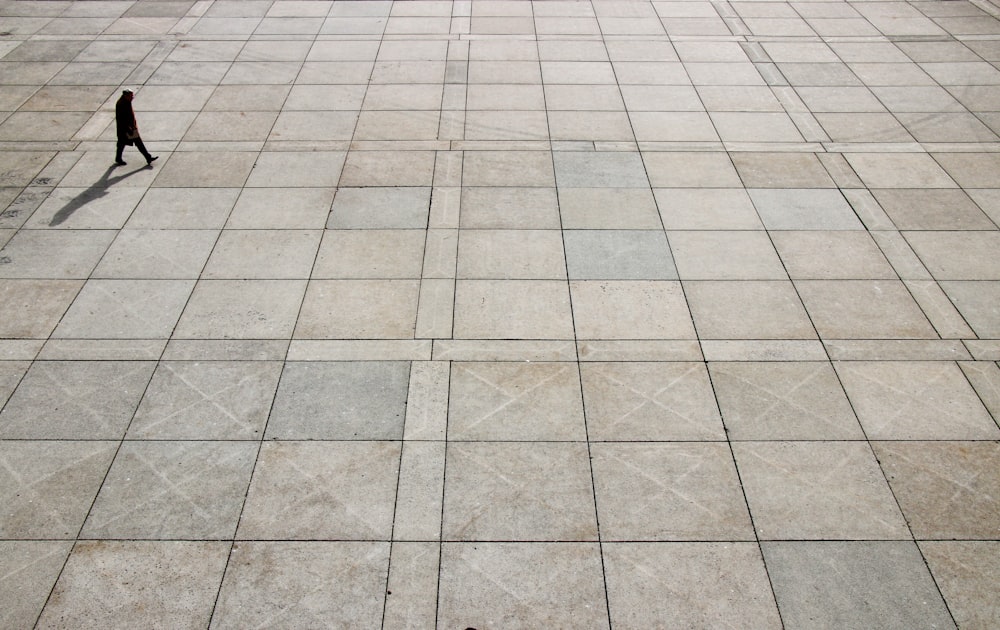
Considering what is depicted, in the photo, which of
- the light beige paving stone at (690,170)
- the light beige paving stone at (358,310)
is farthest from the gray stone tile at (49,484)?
the light beige paving stone at (690,170)

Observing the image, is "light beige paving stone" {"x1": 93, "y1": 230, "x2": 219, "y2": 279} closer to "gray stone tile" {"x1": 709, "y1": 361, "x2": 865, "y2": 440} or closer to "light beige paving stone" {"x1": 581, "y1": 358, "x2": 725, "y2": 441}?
"light beige paving stone" {"x1": 581, "y1": 358, "x2": 725, "y2": 441}

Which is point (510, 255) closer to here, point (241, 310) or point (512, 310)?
point (512, 310)

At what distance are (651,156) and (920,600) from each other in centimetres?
802

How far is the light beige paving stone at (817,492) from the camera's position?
692cm

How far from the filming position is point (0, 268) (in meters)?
9.87

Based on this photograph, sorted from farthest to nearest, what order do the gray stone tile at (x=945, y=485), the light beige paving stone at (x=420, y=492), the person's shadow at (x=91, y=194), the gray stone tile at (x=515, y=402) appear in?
the person's shadow at (x=91, y=194)
the gray stone tile at (x=515, y=402)
the gray stone tile at (x=945, y=485)
the light beige paving stone at (x=420, y=492)

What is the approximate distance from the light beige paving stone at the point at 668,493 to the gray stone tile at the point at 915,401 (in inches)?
74.6

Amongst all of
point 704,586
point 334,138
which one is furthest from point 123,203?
point 704,586

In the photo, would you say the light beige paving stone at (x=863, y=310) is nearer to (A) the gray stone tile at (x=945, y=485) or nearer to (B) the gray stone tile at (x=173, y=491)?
(A) the gray stone tile at (x=945, y=485)

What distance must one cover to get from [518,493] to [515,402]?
3.95ft

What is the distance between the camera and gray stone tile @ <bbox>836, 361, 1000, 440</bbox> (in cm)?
782

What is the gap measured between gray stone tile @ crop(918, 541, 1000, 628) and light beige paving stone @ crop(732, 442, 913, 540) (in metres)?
0.35

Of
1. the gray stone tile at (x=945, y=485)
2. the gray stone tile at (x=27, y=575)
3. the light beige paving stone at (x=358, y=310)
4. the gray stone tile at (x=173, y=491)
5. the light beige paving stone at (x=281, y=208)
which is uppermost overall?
the gray stone tile at (x=945, y=485)

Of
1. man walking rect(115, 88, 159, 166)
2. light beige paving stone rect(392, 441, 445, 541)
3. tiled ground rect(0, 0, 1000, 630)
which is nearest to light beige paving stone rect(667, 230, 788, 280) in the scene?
tiled ground rect(0, 0, 1000, 630)
